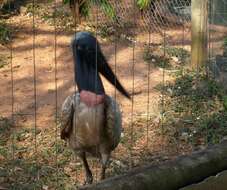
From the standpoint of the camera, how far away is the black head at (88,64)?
12.5 ft

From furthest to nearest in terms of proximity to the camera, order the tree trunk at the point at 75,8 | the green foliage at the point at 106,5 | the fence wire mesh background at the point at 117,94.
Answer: the tree trunk at the point at 75,8 → the green foliage at the point at 106,5 → the fence wire mesh background at the point at 117,94

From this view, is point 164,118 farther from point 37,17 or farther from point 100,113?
point 37,17

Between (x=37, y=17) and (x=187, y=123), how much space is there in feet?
15.4

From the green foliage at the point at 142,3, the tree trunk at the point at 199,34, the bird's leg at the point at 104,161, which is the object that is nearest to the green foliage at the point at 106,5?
the green foliage at the point at 142,3

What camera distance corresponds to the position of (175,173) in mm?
2533

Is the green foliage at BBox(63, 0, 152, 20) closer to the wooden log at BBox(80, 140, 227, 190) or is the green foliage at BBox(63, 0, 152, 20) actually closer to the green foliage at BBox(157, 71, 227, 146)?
the green foliage at BBox(157, 71, 227, 146)

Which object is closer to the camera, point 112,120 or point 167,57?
point 112,120

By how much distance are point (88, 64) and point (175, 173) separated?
1559 mm

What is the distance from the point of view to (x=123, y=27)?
28.0 ft

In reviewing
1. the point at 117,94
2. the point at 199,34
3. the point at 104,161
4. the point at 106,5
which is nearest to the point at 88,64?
the point at 104,161

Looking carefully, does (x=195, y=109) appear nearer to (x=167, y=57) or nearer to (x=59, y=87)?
(x=59, y=87)

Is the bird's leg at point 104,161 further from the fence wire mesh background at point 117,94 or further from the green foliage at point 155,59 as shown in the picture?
the green foliage at point 155,59

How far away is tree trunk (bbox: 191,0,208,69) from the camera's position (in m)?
6.02

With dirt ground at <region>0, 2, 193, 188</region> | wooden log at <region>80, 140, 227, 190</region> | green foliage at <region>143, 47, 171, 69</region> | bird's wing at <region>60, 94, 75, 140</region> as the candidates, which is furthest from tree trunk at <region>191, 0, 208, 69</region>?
wooden log at <region>80, 140, 227, 190</region>
